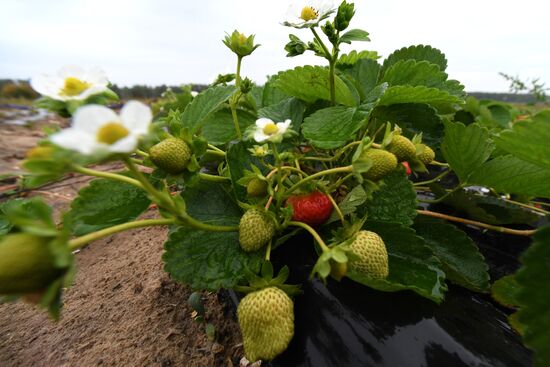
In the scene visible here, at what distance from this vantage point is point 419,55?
84 centimetres

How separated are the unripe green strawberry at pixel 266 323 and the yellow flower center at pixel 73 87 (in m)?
0.35

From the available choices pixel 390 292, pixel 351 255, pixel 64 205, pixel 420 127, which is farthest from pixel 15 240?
pixel 64 205

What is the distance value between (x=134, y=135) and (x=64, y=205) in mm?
1620

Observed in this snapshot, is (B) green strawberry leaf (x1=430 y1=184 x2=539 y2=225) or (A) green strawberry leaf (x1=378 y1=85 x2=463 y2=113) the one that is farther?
Result: (B) green strawberry leaf (x1=430 y1=184 x2=539 y2=225)

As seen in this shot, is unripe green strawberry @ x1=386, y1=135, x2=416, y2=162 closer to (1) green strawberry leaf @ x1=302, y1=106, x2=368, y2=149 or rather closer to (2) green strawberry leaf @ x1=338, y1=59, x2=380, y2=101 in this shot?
(1) green strawberry leaf @ x1=302, y1=106, x2=368, y2=149

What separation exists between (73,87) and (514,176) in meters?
0.71

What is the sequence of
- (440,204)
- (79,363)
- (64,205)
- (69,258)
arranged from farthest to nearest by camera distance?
(64,205), (440,204), (79,363), (69,258)

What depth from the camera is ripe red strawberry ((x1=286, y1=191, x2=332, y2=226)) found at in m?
0.58

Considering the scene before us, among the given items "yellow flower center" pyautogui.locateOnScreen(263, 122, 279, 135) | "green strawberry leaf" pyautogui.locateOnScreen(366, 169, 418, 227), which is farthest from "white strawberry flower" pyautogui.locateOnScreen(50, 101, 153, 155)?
"green strawberry leaf" pyautogui.locateOnScreen(366, 169, 418, 227)

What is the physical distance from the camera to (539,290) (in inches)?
13.9

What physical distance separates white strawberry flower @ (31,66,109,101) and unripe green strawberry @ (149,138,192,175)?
0.41 ft

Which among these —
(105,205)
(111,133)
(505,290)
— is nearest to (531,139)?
(505,290)

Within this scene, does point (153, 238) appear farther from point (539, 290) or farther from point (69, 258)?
point (539, 290)

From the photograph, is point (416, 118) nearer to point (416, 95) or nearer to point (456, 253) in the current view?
point (416, 95)
